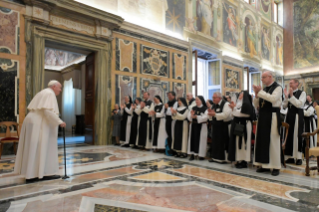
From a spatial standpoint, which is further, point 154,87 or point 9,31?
point 154,87

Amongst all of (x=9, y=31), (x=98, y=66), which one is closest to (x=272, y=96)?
(x=98, y=66)

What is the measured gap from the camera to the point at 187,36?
12070mm

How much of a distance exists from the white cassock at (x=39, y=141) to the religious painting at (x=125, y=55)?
17.4 feet

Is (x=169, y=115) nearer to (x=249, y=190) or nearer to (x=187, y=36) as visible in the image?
(x=249, y=190)

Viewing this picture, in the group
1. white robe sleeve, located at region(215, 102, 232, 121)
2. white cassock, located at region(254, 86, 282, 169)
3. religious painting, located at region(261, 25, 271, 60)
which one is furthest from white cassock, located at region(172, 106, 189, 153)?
religious painting, located at region(261, 25, 271, 60)

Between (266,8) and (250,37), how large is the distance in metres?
3.80

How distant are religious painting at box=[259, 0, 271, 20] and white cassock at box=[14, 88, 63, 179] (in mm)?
18801

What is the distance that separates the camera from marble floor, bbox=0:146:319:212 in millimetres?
2826

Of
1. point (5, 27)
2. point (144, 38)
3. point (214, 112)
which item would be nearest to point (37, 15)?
point (5, 27)

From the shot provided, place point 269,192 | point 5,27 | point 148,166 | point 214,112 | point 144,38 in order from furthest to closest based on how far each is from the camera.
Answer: point 144,38
point 5,27
point 214,112
point 148,166
point 269,192

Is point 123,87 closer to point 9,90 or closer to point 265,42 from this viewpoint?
point 9,90

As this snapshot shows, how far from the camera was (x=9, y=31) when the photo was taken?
264 inches

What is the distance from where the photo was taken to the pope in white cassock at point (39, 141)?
12.5 ft

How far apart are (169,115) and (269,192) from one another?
12.6ft
